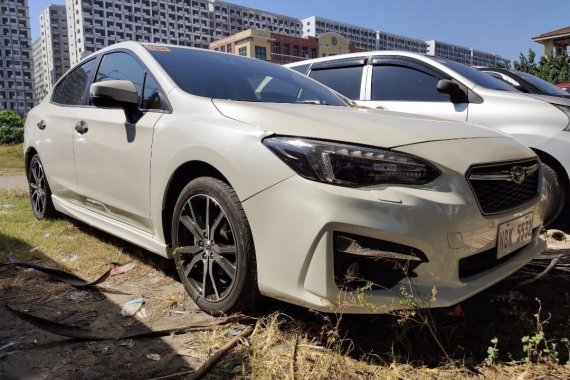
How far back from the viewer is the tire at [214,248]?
7.26ft

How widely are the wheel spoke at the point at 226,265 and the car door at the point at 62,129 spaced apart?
1930 mm

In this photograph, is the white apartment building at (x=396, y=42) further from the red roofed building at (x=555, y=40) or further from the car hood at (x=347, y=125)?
the car hood at (x=347, y=125)

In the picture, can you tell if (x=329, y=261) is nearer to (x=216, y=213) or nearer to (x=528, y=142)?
(x=216, y=213)

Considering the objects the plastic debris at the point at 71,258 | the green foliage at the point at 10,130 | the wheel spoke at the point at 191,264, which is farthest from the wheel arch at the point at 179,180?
the green foliage at the point at 10,130

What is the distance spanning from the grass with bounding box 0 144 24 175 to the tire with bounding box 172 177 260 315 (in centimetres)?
937

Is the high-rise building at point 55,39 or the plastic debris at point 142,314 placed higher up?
the high-rise building at point 55,39

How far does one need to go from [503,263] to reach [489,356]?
498mm

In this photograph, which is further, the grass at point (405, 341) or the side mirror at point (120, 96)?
the side mirror at point (120, 96)

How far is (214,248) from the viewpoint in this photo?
7.93 feet

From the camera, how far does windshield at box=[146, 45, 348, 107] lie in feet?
9.48

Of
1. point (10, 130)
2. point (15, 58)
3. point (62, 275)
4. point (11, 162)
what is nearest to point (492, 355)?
point (62, 275)

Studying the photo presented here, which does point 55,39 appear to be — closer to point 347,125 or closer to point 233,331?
point 233,331

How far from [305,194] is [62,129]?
9.13ft

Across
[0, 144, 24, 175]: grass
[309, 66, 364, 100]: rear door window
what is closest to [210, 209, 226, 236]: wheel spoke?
[309, 66, 364, 100]: rear door window
